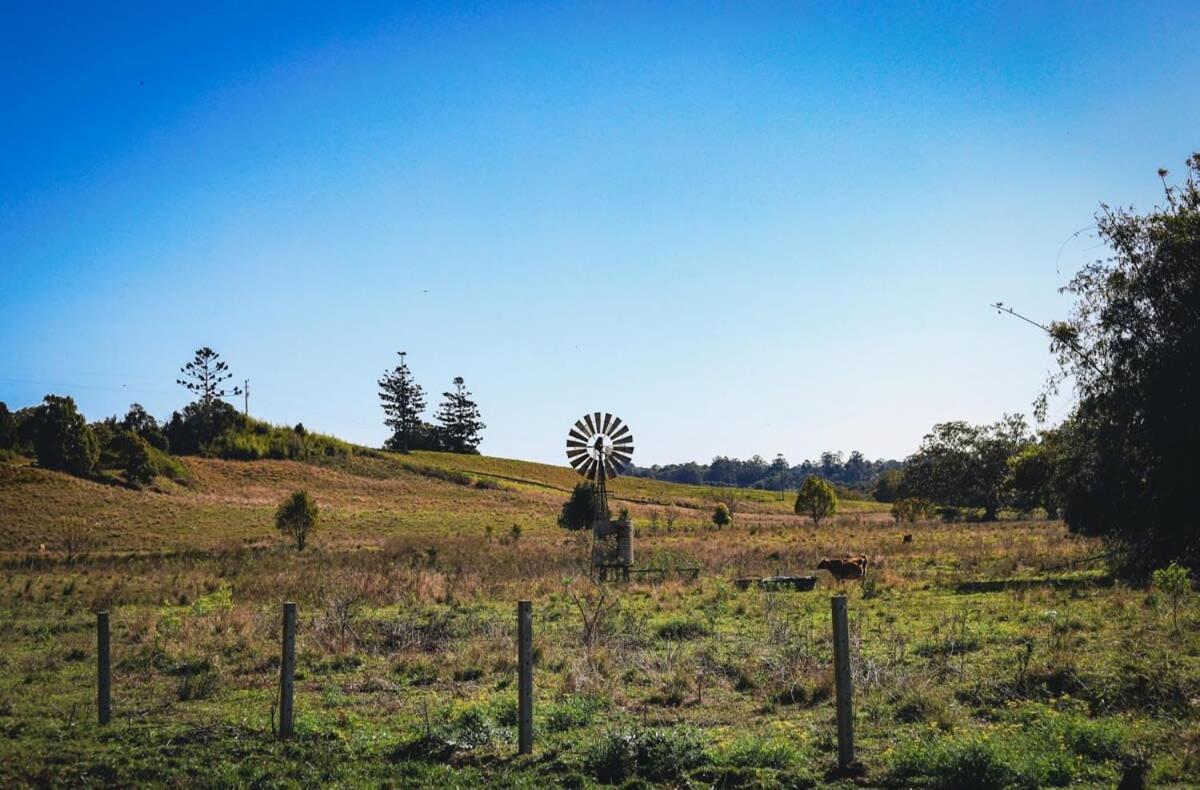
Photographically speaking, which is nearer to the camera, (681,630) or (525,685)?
(525,685)

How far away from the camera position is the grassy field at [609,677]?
8.77 m

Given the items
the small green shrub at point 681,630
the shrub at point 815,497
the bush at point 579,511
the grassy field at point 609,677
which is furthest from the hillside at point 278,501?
the small green shrub at point 681,630

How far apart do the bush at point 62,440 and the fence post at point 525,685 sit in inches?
2900

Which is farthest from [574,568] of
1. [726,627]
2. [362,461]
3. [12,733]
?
[362,461]

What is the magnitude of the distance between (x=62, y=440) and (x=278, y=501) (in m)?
16.4

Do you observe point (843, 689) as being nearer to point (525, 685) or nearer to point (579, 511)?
point (525, 685)

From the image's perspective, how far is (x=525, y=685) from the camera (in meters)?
9.38

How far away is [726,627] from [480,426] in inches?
5823

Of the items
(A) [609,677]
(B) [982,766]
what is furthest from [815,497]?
(B) [982,766]

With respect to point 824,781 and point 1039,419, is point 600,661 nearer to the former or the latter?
point 824,781

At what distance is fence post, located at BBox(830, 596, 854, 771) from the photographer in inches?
328

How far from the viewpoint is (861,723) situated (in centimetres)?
992

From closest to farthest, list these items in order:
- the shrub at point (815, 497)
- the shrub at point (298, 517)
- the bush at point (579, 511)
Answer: the shrub at point (298, 517)
the bush at point (579, 511)
the shrub at point (815, 497)

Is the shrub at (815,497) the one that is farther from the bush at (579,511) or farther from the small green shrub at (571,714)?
the small green shrub at (571,714)
